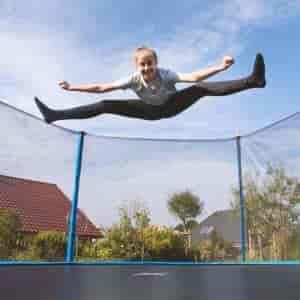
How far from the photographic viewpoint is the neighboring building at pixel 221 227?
3779 millimetres

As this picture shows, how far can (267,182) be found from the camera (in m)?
3.63

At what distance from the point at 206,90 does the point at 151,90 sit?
281mm

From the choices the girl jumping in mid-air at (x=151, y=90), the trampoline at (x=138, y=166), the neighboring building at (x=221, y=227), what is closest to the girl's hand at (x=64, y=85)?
the girl jumping in mid-air at (x=151, y=90)

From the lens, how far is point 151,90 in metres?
2.09

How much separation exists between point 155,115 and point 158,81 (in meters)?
0.18

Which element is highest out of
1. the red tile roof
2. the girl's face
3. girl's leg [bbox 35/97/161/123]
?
the girl's face

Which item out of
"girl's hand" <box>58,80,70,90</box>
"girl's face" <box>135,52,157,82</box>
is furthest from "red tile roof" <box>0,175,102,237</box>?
"girl's face" <box>135,52,157,82</box>

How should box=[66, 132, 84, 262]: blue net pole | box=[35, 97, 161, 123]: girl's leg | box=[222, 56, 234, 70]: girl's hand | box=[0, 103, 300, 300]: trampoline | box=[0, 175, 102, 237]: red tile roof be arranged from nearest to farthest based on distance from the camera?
box=[222, 56, 234, 70]: girl's hand → box=[35, 97, 161, 123]: girl's leg → box=[0, 175, 102, 237]: red tile roof → box=[0, 103, 300, 300]: trampoline → box=[66, 132, 84, 262]: blue net pole

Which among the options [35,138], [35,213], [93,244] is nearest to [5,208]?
[35,213]

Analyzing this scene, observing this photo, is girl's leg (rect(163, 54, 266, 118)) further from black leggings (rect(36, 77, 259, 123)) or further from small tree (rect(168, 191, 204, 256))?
small tree (rect(168, 191, 204, 256))

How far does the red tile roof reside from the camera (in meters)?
3.06

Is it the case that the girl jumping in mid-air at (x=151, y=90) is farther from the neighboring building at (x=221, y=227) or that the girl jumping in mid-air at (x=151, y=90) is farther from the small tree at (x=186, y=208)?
the neighboring building at (x=221, y=227)

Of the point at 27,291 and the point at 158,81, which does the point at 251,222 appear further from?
the point at 27,291

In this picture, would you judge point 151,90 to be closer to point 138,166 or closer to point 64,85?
point 64,85
